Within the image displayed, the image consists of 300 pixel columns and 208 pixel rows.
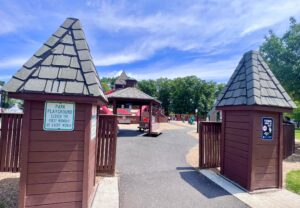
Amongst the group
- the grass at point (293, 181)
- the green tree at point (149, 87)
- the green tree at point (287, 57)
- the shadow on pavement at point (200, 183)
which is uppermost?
the green tree at point (149, 87)

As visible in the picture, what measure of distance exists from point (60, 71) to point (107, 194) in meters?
3.02

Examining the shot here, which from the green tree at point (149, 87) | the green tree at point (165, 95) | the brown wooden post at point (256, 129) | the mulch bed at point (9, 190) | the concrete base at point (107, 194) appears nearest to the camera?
the mulch bed at point (9, 190)

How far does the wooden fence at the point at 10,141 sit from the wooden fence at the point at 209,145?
578cm

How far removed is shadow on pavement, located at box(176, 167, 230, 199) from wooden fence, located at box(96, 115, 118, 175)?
2267 millimetres

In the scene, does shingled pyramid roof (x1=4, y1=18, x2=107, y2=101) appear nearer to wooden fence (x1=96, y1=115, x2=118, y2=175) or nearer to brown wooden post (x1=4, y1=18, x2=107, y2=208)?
brown wooden post (x1=4, y1=18, x2=107, y2=208)

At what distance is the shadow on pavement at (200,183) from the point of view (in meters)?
5.35

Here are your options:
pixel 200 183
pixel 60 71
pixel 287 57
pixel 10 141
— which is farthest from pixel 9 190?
Answer: pixel 287 57

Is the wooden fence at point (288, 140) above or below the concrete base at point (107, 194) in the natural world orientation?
above

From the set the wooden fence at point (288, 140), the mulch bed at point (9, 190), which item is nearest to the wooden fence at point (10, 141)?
the mulch bed at point (9, 190)

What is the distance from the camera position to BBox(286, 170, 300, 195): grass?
5.82 meters

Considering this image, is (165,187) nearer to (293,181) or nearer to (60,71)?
(60,71)

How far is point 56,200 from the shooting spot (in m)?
3.74

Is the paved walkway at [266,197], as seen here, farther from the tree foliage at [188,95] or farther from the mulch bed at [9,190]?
the tree foliage at [188,95]

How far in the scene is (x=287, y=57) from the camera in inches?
508
